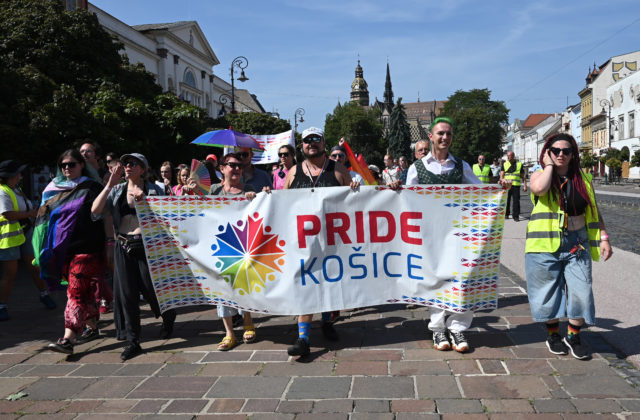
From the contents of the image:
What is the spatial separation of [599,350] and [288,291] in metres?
2.62

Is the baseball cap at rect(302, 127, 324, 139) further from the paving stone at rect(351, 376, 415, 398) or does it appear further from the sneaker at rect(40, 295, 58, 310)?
the sneaker at rect(40, 295, 58, 310)

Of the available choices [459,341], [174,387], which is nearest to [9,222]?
[174,387]

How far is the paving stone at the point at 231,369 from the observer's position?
14.3ft

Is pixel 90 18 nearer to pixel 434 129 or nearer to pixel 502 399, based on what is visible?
pixel 434 129

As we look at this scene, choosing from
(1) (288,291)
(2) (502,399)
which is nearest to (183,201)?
(1) (288,291)

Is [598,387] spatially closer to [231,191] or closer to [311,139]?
[311,139]

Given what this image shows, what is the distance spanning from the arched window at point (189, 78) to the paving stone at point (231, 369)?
61756 mm

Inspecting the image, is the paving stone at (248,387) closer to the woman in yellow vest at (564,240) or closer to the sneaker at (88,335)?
the sneaker at (88,335)

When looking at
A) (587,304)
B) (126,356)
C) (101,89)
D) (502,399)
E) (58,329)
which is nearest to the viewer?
(502,399)

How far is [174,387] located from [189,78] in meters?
64.4

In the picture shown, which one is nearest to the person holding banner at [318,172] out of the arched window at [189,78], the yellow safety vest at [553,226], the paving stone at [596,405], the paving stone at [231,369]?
the paving stone at [231,369]

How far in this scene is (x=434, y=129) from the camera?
497 cm

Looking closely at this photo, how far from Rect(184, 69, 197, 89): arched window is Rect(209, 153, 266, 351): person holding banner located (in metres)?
60.6

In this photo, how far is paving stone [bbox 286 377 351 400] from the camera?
12.5 feet
